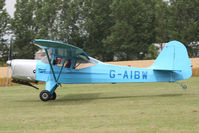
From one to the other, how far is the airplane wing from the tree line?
3948 cm

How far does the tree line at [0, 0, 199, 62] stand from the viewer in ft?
168

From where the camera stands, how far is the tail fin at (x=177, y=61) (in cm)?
1173

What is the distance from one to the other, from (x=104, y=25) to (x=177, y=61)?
158 feet

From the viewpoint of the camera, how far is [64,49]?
11422 mm

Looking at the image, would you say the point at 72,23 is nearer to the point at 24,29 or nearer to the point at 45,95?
the point at 24,29

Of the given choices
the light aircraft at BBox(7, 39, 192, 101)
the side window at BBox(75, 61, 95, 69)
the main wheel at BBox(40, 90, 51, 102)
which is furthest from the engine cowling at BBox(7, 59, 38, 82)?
the side window at BBox(75, 61, 95, 69)

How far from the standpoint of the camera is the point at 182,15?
51469 mm

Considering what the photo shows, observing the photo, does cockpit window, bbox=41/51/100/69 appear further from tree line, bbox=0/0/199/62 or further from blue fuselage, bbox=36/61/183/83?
tree line, bbox=0/0/199/62

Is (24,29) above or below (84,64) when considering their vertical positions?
above

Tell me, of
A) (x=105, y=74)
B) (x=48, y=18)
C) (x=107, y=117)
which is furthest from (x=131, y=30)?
(x=107, y=117)

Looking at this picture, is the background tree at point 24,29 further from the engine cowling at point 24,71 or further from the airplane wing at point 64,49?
the airplane wing at point 64,49

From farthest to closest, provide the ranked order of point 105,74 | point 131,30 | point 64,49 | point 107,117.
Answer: point 131,30, point 105,74, point 64,49, point 107,117

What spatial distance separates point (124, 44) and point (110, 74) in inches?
1593

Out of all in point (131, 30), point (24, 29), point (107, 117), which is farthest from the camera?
point (24, 29)
